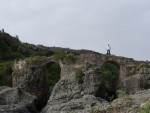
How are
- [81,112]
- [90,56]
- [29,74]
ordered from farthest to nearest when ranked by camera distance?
[90,56]
[29,74]
[81,112]

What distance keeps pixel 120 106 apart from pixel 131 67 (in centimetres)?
1504

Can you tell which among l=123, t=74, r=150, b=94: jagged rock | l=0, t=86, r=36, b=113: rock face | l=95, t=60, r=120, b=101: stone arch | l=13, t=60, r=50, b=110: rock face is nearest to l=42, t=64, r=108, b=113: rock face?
l=95, t=60, r=120, b=101: stone arch

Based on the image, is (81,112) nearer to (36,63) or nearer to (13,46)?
(36,63)

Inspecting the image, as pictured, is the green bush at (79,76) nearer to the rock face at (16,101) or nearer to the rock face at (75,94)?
the rock face at (75,94)

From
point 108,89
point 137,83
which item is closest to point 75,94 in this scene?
point 137,83

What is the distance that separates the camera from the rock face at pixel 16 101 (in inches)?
874

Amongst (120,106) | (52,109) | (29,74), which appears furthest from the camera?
(29,74)

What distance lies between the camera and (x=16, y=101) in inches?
923

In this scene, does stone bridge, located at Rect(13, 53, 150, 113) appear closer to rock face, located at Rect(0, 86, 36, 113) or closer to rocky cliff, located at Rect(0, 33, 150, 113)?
rocky cliff, located at Rect(0, 33, 150, 113)

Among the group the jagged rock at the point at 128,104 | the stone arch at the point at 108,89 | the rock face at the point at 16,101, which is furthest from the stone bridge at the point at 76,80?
the jagged rock at the point at 128,104

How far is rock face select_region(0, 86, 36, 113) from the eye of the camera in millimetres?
22195

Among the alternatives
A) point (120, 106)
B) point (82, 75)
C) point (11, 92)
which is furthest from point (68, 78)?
point (120, 106)

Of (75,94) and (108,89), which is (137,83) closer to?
(108,89)

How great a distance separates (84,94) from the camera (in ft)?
81.9
